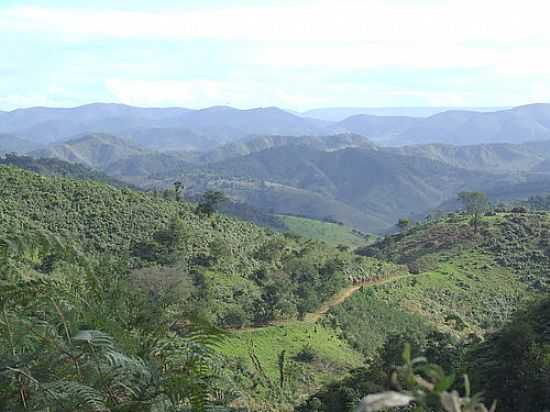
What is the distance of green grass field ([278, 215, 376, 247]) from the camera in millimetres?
105175

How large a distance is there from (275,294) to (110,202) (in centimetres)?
1471

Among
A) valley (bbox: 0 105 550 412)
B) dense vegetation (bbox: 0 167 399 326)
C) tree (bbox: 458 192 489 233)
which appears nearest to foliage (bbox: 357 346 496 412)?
valley (bbox: 0 105 550 412)

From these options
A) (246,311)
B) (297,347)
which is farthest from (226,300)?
(297,347)

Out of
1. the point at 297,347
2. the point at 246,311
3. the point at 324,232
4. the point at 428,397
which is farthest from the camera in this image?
the point at 324,232

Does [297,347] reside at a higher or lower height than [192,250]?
lower

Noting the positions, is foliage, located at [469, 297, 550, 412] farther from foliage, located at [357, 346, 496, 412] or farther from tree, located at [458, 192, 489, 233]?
tree, located at [458, 192, 489, 233]

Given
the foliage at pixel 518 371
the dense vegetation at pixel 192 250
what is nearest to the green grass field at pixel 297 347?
the dense vegetation at pixel 192 250

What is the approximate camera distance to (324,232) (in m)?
109

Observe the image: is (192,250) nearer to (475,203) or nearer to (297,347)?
(297,347)

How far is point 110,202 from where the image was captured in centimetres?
3916

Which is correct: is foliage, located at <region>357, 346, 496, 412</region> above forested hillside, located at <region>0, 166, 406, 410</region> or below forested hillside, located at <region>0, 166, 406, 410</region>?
above

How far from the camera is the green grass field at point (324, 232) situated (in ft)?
345

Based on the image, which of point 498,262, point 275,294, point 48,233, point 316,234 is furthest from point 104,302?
point 316,234

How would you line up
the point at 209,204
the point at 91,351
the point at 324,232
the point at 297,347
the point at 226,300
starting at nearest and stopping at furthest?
1. the point at 91,351
2. the point at 297,347
3. the point at 226,300
4. the point at 209,204
5. the point at 324,232
